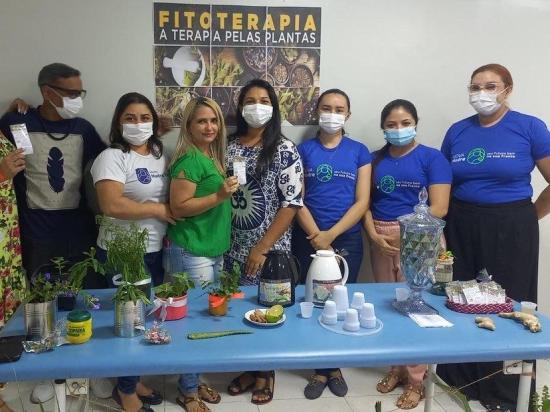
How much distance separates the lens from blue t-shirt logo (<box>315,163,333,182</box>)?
2426mm

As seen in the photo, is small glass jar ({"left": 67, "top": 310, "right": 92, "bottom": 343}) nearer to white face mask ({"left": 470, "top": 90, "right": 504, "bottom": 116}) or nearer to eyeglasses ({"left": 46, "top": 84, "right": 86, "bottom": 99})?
eyeglasses ({"left": 46, "top": 84, "right": 86, "bottom": 99})

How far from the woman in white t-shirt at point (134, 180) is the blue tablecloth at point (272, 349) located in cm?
59

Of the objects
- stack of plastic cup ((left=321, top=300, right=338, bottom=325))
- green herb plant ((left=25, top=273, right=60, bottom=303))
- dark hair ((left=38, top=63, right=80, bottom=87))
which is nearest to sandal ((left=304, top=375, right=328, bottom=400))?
stack of plastic cup ((left=321, top=300, right=338, bottom=325))

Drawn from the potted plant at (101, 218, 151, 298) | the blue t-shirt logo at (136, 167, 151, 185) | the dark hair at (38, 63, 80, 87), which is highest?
the dark hair at (38, 63, 80, 87)

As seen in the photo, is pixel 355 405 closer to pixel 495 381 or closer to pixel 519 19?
pixel 495 381

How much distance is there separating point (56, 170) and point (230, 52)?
1.14 m

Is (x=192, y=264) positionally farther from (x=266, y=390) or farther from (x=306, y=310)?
(x=266, y=390)

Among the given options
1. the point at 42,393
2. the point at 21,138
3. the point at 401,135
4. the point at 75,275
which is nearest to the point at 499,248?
the point at 401,135

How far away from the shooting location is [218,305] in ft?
5.25

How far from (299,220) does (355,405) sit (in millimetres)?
992

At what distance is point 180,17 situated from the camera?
8.43 ft

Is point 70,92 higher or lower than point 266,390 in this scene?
higher

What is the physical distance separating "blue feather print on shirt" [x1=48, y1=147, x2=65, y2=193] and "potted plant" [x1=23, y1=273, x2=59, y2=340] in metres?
1.00

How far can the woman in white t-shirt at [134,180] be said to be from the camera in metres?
2.05
